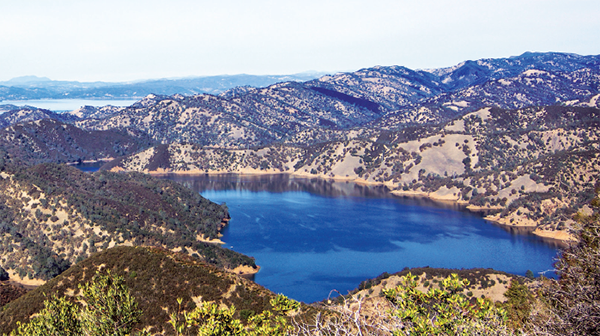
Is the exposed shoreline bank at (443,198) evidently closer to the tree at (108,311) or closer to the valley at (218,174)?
the valley at (218,174)

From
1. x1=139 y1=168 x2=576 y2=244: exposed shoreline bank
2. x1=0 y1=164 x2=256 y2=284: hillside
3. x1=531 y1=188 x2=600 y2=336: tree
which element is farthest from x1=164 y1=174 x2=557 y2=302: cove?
x1=531 y1=188 x2=600 y2=336: tree

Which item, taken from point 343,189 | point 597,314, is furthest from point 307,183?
point 597,314

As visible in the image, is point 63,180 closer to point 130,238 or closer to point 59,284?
point 130,238

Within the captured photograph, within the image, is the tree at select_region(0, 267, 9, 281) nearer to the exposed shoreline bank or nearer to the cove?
the cove

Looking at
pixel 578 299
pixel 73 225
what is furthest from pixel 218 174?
pixel 578 299

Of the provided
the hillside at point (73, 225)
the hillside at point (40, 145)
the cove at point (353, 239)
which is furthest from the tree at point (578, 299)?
the hillside at point (40, 145)
